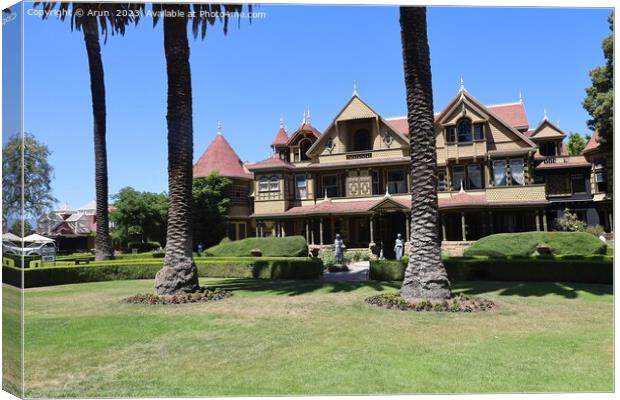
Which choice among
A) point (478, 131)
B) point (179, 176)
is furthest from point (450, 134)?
point (179, 176)

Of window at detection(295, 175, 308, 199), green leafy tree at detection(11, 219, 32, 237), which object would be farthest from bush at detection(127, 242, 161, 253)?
green leafy tree at detection(11, 219, 32, 237)

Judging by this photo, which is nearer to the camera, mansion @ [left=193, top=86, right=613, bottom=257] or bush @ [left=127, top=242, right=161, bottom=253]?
bush @ [left=127, top=242, right=161, bottom=253]

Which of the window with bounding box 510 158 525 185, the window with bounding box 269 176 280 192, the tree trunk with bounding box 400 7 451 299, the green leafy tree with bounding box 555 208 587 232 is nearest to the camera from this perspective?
the tree trunk with bounding box 400 7 451 299

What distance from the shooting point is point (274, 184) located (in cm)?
3117

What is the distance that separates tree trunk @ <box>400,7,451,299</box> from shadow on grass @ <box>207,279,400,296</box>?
2.89 meters

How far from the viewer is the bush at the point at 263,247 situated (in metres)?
21.6

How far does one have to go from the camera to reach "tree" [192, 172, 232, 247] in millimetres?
22594

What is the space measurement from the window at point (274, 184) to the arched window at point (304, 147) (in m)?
3.24

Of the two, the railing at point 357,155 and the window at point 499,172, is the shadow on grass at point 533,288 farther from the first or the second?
the railing at point 357,155

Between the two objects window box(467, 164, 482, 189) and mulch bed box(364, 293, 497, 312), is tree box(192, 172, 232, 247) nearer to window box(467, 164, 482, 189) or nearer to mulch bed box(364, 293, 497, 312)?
mulch bed box(364, 293, 497, 312)

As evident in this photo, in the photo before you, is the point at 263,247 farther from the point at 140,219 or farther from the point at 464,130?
the point at 464,130

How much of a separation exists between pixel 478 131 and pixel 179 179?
72.7 feet

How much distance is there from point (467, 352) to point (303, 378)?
2.84 meters

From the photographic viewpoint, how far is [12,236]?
22.2 ft
